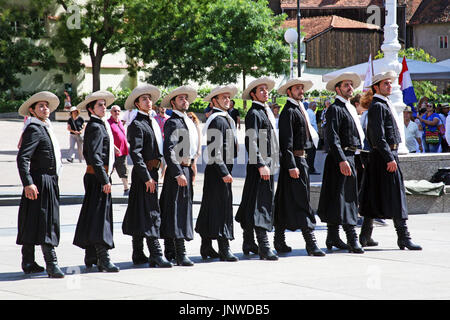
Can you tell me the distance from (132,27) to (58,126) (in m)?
9.94

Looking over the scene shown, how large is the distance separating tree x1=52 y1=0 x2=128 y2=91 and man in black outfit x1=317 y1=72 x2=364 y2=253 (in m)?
37.2

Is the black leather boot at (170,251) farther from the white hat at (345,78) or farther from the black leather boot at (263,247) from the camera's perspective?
the white hat at (345,78)

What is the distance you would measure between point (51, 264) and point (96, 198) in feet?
2.47

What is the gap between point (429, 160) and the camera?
1441cm

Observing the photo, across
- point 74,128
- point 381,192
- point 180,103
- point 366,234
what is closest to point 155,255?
point 180,103

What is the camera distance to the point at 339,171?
9.78 meters

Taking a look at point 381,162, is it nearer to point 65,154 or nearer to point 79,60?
point 65,154

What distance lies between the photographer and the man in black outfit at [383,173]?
9930mm

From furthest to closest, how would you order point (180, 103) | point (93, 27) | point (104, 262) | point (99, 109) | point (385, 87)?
point (93, 27), point (385, 87), point (180, 103), point (99, 109), point (104, 262)

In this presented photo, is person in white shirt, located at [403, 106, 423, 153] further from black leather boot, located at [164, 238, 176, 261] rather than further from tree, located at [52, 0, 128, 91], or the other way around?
tree, located at [52, 0, 128, 91]

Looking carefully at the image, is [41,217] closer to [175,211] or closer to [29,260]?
[29,260]

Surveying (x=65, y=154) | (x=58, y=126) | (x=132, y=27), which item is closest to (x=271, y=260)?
(x=65, y=154)

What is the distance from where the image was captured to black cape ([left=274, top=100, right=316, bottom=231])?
30.9 feet

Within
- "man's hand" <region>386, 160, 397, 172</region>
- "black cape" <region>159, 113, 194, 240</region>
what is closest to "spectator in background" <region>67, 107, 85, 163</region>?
"man's hand" <region>386, 160, 397, 172</region>
